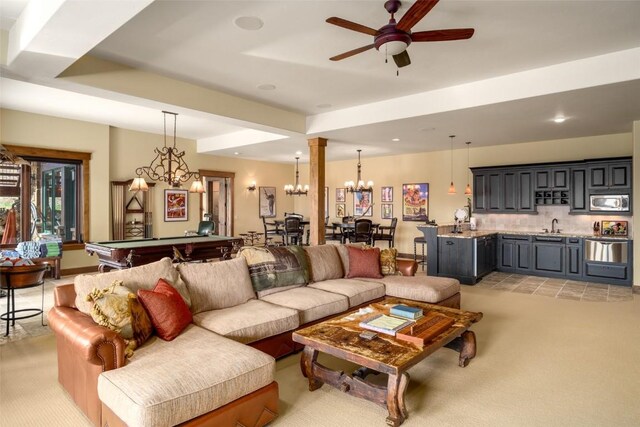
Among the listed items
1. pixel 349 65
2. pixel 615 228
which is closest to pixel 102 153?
pixel 349 65

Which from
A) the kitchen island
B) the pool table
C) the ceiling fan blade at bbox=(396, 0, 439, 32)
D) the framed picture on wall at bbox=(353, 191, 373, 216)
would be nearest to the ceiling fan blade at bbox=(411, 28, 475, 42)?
the ceiling fan blade at bbox=(396, 0, 439, 32)

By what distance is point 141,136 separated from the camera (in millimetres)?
8344

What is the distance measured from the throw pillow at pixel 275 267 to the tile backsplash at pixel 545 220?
223 inches

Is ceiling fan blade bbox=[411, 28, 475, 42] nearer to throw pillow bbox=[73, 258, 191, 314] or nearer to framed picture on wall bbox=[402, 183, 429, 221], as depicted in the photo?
throw pillow bbox=[73, 258, 191, 314]

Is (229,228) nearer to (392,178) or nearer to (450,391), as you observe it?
(392,178)

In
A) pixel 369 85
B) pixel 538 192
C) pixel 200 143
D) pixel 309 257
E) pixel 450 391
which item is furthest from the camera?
pixel 200 143

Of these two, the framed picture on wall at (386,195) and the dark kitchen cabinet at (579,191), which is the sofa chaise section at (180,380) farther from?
the framed picture on wall at (386,195)

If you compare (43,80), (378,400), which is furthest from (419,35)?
(43,80)

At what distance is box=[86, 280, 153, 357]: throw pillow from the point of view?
239cm

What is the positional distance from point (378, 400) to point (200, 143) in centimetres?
832

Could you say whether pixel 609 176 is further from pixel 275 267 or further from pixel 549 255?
pixel 275 267

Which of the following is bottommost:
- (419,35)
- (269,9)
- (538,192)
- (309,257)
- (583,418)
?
(583,418)

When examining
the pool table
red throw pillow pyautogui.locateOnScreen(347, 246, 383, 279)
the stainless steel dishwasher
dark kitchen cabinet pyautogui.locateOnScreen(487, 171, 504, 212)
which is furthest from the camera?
dark kitchen cabinet pyautogui.locateOnScreen(487, 171, 504, 212)

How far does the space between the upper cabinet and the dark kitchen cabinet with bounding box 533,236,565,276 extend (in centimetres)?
64
